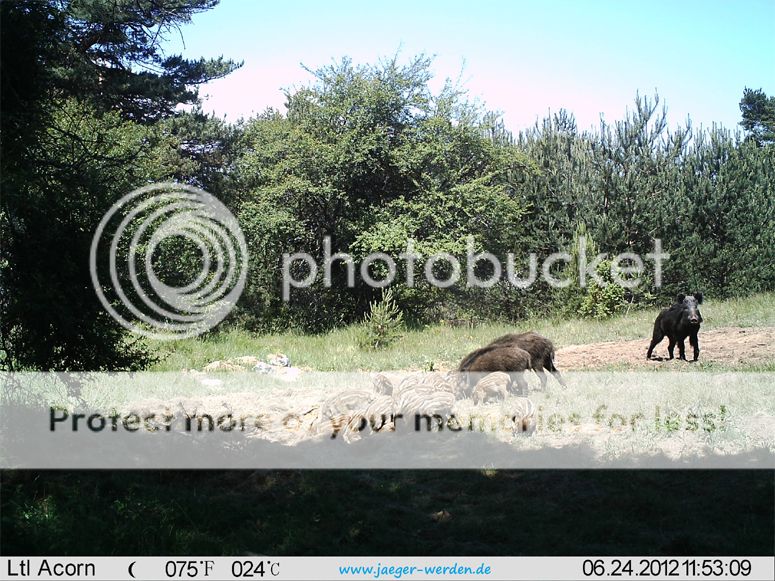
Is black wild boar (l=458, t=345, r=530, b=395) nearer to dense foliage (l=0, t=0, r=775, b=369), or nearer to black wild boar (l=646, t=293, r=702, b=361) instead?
black wild boar (l=646, t=293, r=702, b=361)

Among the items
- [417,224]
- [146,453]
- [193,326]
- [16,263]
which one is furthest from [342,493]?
[417,224]

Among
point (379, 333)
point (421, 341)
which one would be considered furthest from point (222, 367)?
point (421, 341)

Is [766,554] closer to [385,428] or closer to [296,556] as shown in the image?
[296,556]

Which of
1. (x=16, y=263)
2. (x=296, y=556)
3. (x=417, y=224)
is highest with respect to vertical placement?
(x=417, y=224)

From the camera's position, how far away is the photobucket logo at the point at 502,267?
2069cm

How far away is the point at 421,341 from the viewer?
18000mm

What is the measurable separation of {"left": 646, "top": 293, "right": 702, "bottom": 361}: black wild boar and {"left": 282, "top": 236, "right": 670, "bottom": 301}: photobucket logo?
25.3ft

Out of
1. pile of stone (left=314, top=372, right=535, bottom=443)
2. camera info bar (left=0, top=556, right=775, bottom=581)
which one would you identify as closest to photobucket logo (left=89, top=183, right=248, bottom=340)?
pile of stone (left=314, top=372, right=535, bottom=443)

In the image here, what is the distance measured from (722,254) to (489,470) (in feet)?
53.2

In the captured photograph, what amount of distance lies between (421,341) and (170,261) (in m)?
7.41

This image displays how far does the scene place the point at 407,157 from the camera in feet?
71.5

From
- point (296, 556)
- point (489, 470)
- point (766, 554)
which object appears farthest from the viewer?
point (489, 470)

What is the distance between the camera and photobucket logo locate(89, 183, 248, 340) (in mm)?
8055

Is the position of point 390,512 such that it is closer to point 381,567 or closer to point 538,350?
point 381,567
